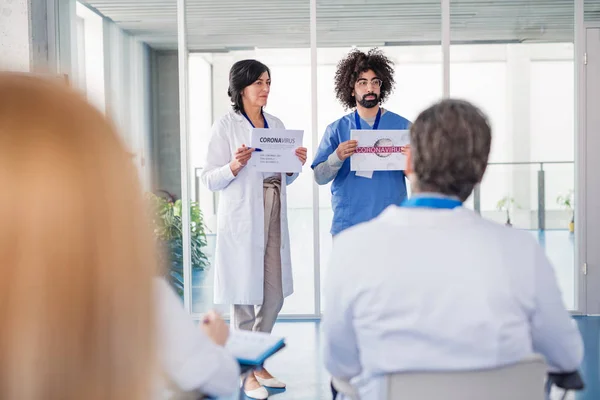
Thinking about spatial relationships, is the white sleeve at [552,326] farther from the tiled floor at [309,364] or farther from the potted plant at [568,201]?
the potted plant at [568,201]

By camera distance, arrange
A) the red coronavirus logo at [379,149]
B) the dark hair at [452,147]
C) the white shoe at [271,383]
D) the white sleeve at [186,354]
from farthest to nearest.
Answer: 1. the white shoe at [271,383]
2. the red coronavirus logo at [379,149]
3. the dark hair at [452,147]
4. the white sleeve at [186,354]

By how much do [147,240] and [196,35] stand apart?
4926 mm

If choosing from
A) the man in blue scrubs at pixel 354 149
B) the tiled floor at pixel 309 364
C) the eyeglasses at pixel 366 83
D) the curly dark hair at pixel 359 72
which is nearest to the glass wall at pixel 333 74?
the tiled floor at pixel 309 364

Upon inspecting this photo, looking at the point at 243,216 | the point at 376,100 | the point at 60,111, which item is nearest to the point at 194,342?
the point at 60,111

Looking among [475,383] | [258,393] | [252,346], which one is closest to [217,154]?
[258,393]

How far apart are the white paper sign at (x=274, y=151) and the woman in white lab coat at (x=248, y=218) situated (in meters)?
0.04

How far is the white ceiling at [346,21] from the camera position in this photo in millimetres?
5332

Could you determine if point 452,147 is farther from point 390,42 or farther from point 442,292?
point 390,42

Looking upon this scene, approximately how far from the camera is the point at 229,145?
3.54 m

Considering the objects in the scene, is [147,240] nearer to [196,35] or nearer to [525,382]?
[525,382]

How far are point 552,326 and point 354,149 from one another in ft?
6.72

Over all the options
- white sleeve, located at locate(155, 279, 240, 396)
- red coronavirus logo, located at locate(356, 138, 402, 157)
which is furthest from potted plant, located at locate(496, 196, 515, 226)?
white sleeve, located at locate(155, 279, 240, 396)

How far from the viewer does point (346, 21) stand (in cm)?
539

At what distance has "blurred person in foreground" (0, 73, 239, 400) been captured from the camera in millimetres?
669
